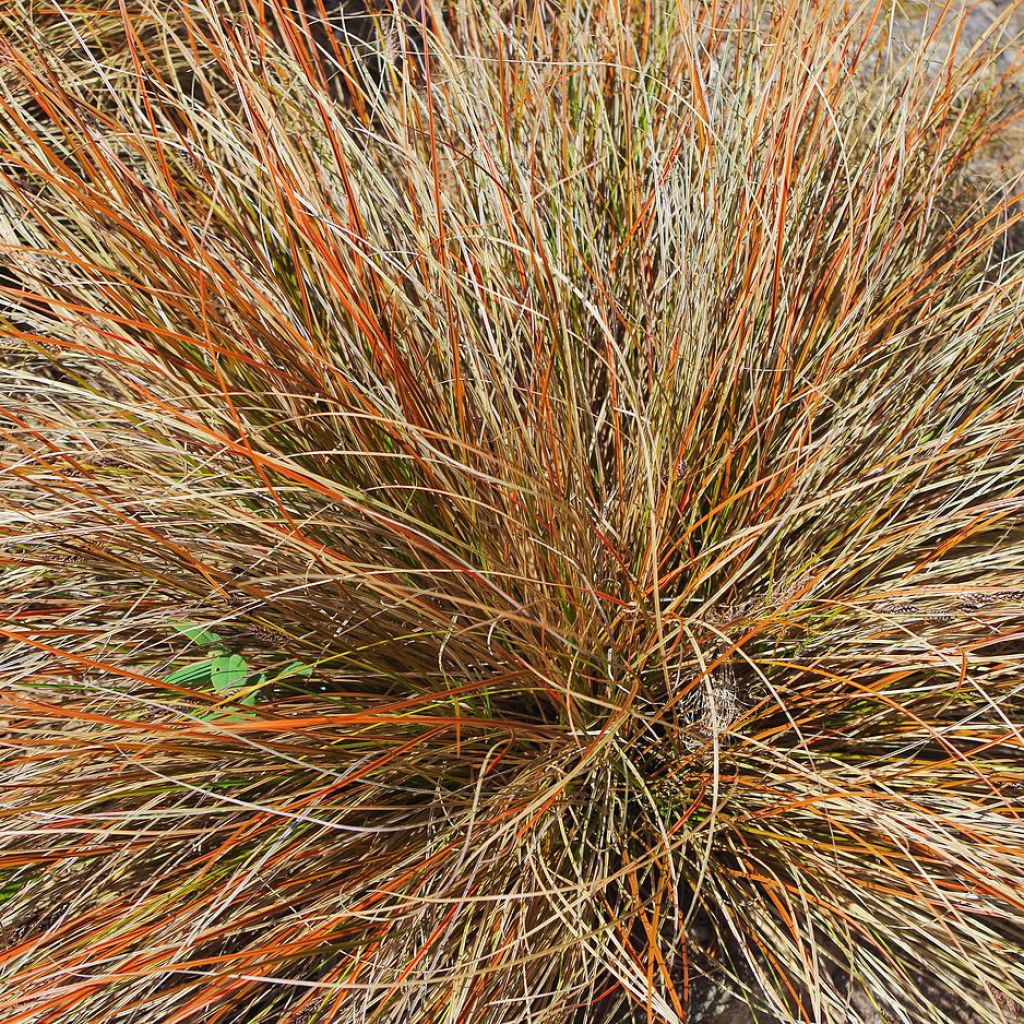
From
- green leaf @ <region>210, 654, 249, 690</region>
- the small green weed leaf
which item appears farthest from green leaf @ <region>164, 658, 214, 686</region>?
the small green weed leaf

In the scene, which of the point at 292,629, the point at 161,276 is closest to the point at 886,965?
the point at 292,629

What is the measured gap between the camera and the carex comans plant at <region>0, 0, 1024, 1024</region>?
4.03 feet

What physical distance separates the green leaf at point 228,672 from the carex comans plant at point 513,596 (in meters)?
0.02

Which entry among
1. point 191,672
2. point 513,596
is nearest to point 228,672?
point 191,672

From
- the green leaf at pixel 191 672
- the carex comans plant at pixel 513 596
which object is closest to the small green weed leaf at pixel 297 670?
the carex comans plant at pixel 513 596

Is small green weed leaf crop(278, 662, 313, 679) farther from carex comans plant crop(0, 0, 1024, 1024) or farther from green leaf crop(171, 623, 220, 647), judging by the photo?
green leaf crop(171, 623, 220, 647)

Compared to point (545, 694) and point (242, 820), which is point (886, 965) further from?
point (242, 820)

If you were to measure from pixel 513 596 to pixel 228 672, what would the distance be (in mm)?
431

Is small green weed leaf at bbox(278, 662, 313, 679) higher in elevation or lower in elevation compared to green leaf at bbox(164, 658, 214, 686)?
lower

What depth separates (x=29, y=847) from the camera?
4.50ft

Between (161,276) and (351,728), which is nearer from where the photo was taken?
(351,728)

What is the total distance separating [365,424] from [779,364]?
66cm

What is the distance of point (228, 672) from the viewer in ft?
4.29

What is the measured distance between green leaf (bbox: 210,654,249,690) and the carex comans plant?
0.02 m
